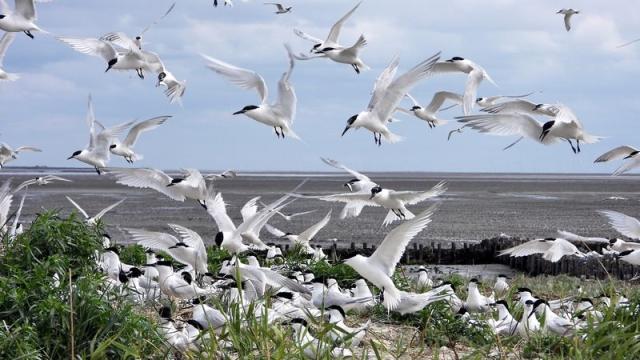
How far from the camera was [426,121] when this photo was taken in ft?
45.9

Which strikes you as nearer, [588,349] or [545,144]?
[588,349]

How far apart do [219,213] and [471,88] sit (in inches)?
136

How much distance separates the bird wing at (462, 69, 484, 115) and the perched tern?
2098 mm

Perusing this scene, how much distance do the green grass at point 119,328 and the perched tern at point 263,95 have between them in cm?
372

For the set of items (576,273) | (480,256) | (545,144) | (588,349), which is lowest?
(480,256)

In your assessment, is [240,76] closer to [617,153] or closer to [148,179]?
[148,179]

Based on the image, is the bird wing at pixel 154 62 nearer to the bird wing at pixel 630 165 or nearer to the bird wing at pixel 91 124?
the bird wing at pixel 91 124

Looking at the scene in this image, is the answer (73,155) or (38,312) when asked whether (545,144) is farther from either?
(73,155)

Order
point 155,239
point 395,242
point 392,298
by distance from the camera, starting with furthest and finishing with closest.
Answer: point 155,239, point 392,298, point 395,242

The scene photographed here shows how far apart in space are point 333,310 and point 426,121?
21.3 feet

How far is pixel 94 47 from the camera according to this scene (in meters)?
13.4

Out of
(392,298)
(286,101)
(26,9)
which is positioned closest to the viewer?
(392,298)

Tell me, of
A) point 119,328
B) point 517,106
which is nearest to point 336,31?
point 517,106

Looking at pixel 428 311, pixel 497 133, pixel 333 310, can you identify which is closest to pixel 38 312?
pixel 333 310
